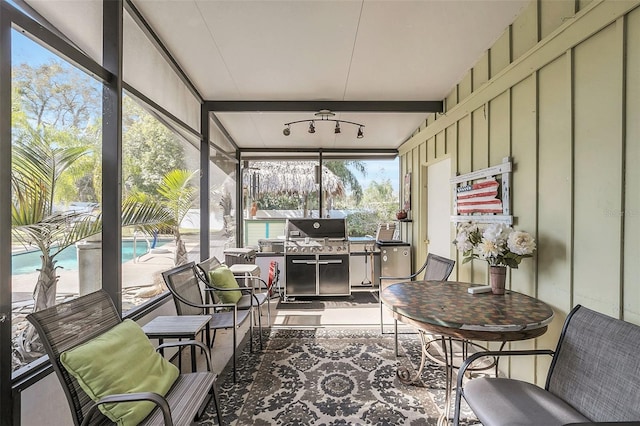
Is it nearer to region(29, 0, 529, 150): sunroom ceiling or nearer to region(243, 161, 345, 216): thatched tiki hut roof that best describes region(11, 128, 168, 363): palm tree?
region(29, 0, 529, 150): sunroom ceiling

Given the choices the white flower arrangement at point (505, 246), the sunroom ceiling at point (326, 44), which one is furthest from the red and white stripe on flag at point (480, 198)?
the sunroom ceiling at point (326, 44)

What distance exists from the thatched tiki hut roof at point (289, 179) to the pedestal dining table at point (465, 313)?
13.7 ft

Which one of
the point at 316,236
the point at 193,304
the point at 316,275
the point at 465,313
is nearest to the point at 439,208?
the point at 316,236

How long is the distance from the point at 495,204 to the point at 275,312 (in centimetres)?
328

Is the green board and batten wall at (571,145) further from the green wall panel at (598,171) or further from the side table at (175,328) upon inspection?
the side table at (175,328)

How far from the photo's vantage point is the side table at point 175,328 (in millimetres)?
1880

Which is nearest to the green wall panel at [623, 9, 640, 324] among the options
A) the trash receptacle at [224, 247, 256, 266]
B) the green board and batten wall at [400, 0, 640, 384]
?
the green board and batten wall at [400, 0, 640, 384]

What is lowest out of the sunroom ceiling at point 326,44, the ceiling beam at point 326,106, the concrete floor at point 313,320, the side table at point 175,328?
the concrete floor at point 313,320

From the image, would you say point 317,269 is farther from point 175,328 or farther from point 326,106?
point 175,328

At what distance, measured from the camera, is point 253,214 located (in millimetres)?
6398

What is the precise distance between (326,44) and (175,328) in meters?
2.71

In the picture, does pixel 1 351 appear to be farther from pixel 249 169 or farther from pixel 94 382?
pixel 249 169

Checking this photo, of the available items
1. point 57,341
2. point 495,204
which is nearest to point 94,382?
point 57,341

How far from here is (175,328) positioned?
1949 mm
